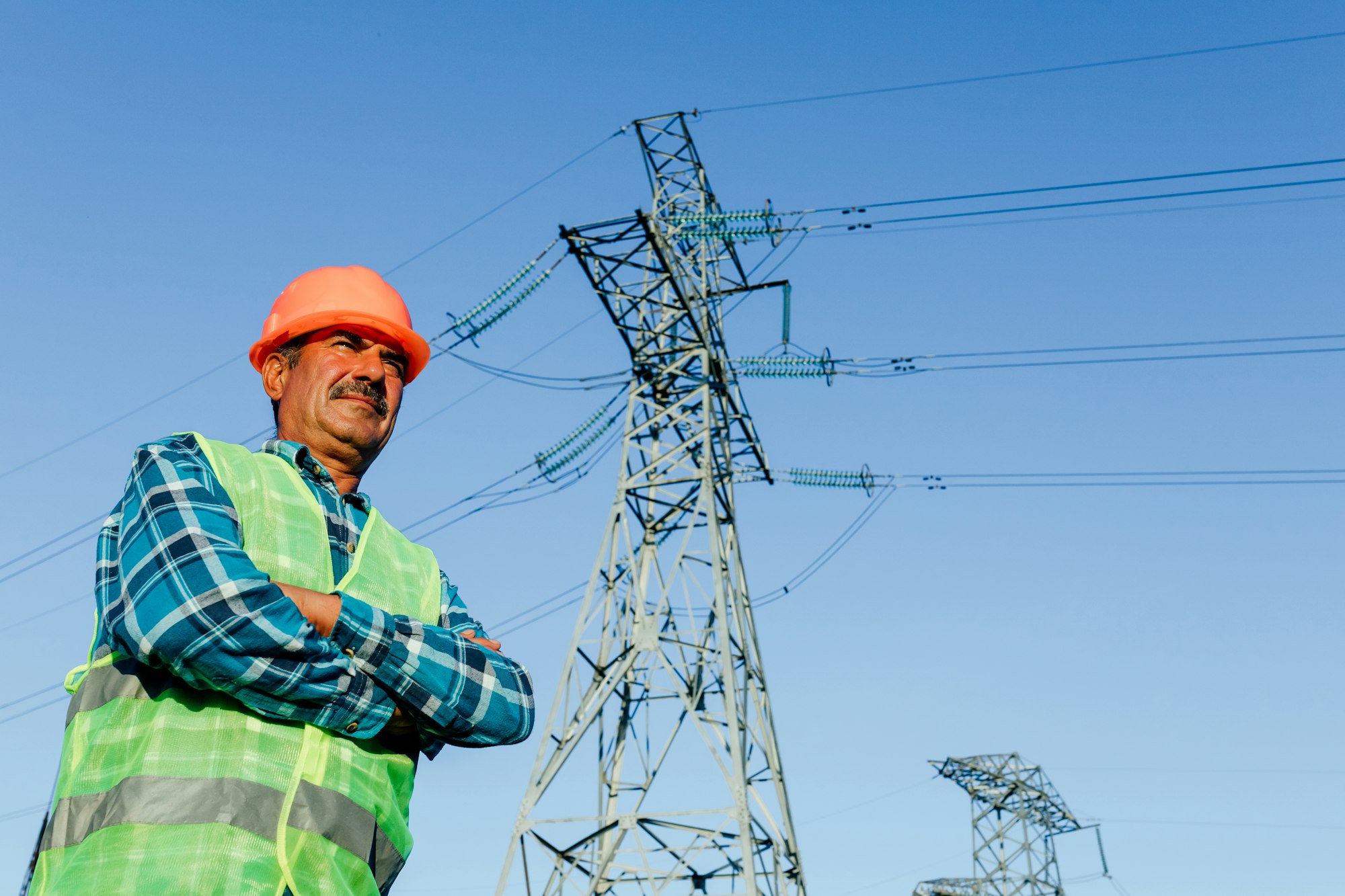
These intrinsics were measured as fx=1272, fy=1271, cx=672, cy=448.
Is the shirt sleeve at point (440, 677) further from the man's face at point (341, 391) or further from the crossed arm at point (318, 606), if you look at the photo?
the man's face at point (341, 391)

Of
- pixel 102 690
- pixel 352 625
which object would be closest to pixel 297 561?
pixel 352 625

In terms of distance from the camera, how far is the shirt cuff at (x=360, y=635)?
207 centimetres

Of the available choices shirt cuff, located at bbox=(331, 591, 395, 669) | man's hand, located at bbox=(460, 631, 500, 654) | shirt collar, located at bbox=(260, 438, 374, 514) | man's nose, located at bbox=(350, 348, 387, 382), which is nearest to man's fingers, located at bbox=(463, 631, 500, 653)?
man's hand, located at bbox=(460, 631, 500, 654)

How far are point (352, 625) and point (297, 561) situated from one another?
0.71 feet

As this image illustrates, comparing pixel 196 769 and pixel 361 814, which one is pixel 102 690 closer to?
pixel 196 769

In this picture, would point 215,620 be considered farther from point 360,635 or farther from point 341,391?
point 341,391

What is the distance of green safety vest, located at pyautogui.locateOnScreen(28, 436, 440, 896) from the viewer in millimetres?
1897

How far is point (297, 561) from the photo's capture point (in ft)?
7.30

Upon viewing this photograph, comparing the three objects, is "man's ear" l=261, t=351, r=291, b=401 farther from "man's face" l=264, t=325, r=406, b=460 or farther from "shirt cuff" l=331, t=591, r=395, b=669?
"shirt cuff" l=331, t=591, r=395, b=669

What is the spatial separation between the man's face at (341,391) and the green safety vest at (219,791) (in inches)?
12.2

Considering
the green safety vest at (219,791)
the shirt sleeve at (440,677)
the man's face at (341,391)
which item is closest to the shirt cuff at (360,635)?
the shirt sleeve at (440,677)

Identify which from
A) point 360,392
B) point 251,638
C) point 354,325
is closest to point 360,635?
point 251,638

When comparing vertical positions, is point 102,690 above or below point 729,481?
below

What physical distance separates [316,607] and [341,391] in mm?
625
